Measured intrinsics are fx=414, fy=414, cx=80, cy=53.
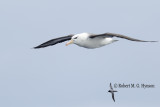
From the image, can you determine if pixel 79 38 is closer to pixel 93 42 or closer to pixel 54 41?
pixel 93 42

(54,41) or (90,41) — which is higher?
(54,41)

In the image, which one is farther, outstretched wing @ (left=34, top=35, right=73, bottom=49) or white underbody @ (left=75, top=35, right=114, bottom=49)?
outstretched wing @ (left=34, top=35, right=73, bottom=49)

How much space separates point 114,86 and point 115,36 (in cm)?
337

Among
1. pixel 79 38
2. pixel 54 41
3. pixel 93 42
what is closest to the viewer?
pixel 93 42

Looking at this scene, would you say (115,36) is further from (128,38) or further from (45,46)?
(45,46)

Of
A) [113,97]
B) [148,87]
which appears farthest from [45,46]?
[148,87]

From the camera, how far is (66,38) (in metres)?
30.4

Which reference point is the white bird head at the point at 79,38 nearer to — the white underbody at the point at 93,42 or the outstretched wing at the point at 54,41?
the white underbody at the point at 93,42

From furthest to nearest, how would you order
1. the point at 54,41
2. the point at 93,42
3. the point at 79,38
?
the point at 54,41
the point at 79,38
the point at 93,42

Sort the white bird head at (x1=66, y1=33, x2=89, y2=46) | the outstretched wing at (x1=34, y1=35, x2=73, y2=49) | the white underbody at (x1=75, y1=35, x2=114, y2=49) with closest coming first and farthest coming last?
the white underbody at (x1=75, y1=35, x2=114, y2=49), the white bird head at (x1=66, y1=33, x2=89, y2=46), the outstretched wing at (x1=34, y1=35, x2=73, y2=49)

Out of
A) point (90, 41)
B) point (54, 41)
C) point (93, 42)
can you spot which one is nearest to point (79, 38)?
point (90, 41)

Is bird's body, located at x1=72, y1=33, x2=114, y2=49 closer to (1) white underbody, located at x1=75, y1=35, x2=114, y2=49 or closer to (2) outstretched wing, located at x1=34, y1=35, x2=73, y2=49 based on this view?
(1) white underbody, located at x1=75, y1=35, x2=114, y2=49

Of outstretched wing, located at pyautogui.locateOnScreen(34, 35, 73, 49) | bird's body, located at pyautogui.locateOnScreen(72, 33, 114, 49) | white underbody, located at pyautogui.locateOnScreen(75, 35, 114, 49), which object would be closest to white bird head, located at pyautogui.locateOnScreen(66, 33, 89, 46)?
bird's body, located at pyautogui.locateOnScreen(72, 33, 114, 49)

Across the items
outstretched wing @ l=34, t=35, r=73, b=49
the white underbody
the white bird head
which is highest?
outstretched wing @ l=34, t=35, r=73, b=49
